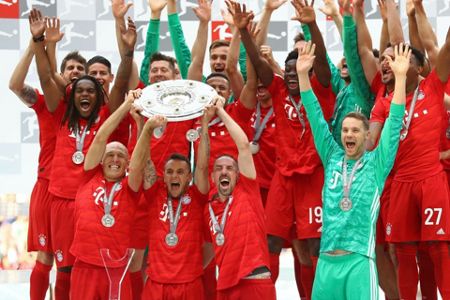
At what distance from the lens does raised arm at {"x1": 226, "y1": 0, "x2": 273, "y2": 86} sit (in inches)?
283

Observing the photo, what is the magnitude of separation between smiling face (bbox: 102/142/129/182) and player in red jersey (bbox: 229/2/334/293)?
46.1 inches

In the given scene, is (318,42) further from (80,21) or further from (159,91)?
(80,21)

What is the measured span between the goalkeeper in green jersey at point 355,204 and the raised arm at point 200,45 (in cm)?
168

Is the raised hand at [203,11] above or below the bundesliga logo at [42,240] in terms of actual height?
above

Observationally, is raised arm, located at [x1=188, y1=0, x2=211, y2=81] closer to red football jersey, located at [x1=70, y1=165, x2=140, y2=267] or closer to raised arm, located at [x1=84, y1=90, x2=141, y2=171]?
raised arm, located at [x1=84, y1=90, x2=141, y2=171]

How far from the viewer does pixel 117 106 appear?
7512mm

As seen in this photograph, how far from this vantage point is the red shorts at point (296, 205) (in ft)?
23.6

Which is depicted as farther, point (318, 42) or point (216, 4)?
point (216, 4)

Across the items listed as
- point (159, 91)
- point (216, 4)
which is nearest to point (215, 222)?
point (159, 91)

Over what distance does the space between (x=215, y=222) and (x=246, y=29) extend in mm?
1518

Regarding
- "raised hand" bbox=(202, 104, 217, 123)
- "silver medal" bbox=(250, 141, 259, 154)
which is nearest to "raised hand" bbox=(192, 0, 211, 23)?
"silver medal" bbox=(250, 141, 259, 154)

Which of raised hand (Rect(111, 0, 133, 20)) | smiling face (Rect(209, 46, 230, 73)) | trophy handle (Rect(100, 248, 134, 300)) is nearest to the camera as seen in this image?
trophy handle (Rect(100, 248, 134, 300))

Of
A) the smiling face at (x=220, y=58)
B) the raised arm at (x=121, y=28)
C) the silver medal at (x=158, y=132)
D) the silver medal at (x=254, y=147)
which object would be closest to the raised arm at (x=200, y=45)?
the smiling face at (x=220, y=58)

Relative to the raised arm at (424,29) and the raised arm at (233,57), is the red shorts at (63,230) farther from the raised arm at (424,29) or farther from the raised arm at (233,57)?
the raised arm at (424,29)
